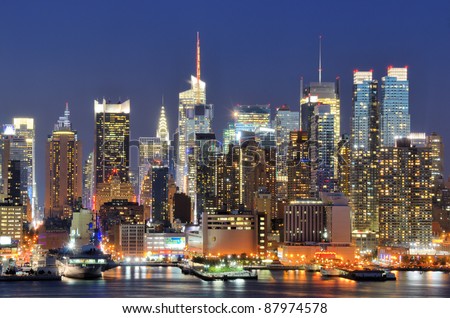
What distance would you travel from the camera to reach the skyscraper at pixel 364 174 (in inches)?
2137

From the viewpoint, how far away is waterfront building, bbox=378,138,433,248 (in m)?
54.2

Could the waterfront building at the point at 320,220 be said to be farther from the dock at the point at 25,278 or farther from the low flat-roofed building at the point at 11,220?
the dock at the point at 25,278

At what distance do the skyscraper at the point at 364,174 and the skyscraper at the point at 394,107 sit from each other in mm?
1207

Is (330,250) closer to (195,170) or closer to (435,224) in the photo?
(435,224)

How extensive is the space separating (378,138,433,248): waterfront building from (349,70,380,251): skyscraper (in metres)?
0.63

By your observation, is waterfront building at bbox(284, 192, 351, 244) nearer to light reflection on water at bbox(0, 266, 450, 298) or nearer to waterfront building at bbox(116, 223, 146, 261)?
waterfront building at bbox(116, 223, 146, 261)

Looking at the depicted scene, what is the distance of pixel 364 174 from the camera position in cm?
5688

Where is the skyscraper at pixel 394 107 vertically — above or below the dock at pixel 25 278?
A: above

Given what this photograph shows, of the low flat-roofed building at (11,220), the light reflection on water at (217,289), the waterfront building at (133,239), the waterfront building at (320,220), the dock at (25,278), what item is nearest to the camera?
the light reflection on water at (217,289)

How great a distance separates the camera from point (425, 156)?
55812 mm

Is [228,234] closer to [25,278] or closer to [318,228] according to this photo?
[318,228]

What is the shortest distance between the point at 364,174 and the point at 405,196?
3432mm

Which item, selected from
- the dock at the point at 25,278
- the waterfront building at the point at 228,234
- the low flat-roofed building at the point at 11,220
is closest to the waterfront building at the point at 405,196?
the waterfront building at the point at 228,234
